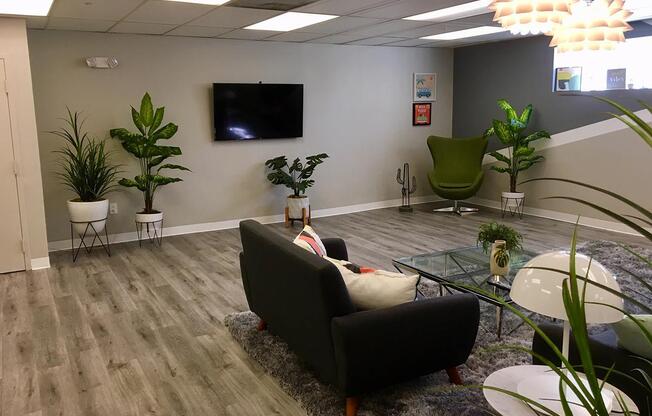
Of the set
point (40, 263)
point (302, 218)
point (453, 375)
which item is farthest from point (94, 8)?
point (453, 375)

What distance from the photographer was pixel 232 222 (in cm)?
712

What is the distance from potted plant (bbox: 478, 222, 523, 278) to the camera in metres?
3.72

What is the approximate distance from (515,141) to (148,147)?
4.63m

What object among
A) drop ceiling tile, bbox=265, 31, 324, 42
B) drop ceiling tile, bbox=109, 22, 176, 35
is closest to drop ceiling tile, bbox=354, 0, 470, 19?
drop ceiling tile, bbox=265, 31, 324, 42

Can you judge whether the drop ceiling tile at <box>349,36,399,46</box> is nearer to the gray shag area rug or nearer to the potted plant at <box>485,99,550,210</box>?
the potted plant at <box>485,99,550,210</box>

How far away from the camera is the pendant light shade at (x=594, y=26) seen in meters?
3.47

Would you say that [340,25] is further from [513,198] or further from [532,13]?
[513,198]

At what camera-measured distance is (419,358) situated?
2738mm

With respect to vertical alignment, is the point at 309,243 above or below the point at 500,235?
above

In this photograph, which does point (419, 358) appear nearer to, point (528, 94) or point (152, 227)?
point (152, 227)

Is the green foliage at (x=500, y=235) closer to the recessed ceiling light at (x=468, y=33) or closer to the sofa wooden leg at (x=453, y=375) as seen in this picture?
the sofa wooden leg at (x=453, y=375)

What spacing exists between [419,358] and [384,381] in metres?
0.21

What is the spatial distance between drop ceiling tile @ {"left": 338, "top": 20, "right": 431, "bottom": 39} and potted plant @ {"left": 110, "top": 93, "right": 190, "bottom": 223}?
2.42 m

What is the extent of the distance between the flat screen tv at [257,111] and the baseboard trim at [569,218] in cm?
309
